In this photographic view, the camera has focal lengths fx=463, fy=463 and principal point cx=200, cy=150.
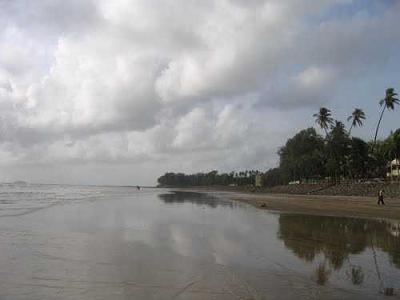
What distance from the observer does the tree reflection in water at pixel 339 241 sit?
12914 mm

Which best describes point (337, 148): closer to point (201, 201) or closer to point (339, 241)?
point (201, 201)

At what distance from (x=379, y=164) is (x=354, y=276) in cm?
9454

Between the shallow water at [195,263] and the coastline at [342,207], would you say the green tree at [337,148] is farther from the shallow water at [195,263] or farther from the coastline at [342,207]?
the shallow water at [195,263]

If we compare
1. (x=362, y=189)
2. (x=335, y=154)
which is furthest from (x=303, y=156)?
(x=362, y=189)

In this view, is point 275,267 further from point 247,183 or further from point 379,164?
point 247,183

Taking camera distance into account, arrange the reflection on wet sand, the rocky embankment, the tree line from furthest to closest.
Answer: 1. the tree line
2. the rocky embankment
3. the reflection on wet sand

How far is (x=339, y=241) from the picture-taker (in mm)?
18094

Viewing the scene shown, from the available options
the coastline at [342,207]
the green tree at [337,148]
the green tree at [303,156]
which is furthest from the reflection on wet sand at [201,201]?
the green tree at [303,156]

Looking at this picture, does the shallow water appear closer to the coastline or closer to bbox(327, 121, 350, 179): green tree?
the coastline

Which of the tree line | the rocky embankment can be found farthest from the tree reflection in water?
the tree line

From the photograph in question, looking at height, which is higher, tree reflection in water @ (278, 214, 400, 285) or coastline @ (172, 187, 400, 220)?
coastline @ (172, 187, 400, 220)

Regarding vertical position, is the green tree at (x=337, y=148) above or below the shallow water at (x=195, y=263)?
above

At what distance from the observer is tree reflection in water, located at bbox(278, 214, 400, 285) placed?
42.4 ft

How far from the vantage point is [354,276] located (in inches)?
448
